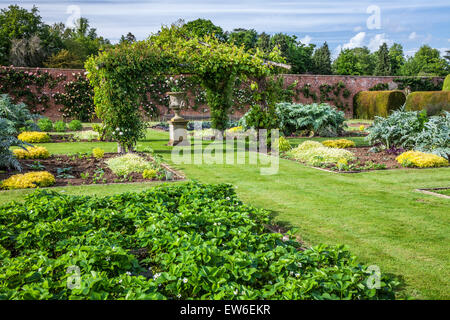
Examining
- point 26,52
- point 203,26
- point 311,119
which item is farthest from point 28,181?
point 203,26

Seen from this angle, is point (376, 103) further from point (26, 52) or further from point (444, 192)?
point (26, 52)

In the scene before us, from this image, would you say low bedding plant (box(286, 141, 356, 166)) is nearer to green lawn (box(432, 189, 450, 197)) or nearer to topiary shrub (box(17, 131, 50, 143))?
green lawn (box(432, 189, 450, 197))

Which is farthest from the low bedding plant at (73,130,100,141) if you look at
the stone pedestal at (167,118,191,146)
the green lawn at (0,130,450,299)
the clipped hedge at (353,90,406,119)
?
the clipped hedge at (353,90,406,119)

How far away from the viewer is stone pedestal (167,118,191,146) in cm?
1264

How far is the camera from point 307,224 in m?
4.62

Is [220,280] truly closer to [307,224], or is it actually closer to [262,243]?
[262,243]

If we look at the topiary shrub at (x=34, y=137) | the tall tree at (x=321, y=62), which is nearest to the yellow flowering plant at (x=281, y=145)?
the topiary shrub at (x=34, y=137)

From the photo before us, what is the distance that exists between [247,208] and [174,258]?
1598 mm

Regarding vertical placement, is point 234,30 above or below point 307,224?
above

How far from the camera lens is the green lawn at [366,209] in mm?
3547

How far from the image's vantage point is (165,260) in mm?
2898

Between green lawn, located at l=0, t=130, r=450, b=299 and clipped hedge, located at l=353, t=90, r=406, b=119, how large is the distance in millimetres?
14643

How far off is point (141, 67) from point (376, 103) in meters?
17.9

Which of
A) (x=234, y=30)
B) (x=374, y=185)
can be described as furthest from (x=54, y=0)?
→ (x=234, y=30)
